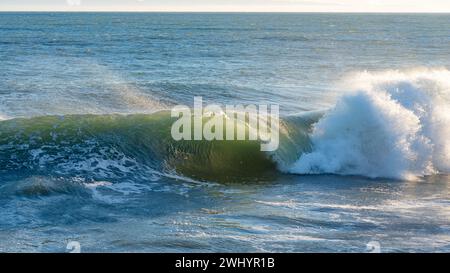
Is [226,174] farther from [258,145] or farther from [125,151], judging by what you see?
[125,151]

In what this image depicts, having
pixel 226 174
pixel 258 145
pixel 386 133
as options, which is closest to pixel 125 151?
pixel 226 174

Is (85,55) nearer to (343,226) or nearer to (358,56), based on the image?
(358,56)

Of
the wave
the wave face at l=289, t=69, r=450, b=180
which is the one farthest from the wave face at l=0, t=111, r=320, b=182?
the wave face at l=289, t=69, r=450, b=180

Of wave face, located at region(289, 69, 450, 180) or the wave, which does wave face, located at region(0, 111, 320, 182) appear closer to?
the wave

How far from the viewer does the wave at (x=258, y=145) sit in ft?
45.0

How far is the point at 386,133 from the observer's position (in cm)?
1579

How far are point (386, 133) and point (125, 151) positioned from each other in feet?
21.2

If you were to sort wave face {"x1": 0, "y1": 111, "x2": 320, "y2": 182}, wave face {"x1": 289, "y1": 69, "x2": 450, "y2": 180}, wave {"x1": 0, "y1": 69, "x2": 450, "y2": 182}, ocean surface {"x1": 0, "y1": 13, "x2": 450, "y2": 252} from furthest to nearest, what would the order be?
1. wave face {"x1": 289, "y1": 69, "x2": 450, "y2": 180}
2. wave {"x1": 0, "y1": 69, "x2": 450, "y2": 182}
3. wave face {"x1": 0, "y1": 111, "x2": 320, "y2": 182}
4. ocean surface {"x1": 0, "y1": 13, "x2": 450, "y2": 252}

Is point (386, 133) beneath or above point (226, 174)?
above

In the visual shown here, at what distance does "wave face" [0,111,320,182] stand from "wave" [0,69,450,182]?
2 centimetres

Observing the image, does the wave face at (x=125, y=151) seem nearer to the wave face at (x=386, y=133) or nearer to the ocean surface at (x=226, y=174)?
the ocean surface at (x=226, y=174)

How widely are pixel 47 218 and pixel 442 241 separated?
5881 mm

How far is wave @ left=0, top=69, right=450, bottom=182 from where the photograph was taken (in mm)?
13727
